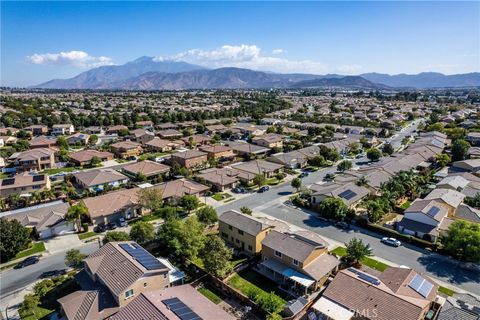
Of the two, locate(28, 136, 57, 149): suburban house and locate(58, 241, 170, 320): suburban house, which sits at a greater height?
locate(28, 136, 57, 149): suburban house

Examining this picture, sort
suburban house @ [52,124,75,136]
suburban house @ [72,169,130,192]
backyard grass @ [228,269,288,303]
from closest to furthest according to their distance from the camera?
backyard grass @ [228,269,288,303]
suburban house @ [72,169,130,192]
suburban house @ [52,124,75,136]

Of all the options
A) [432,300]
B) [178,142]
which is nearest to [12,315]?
[432,300]

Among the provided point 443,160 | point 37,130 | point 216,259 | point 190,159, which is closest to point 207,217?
point 216,259

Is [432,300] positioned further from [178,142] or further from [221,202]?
[178,142]

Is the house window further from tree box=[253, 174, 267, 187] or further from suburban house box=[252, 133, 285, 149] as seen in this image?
suburban house box=[252, 133, 285, 149]

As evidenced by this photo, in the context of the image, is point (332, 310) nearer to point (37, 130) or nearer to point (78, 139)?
point (78, 139)

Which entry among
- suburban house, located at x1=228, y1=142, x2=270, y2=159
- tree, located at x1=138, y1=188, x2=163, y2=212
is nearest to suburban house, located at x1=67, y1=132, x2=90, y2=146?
suburban house, located at x1=228, y1=142, x2=270, y2=159

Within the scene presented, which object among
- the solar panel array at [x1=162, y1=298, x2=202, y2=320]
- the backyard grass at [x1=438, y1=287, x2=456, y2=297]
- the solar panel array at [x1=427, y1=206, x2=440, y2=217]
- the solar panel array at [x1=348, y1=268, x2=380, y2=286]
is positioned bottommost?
the backyard grass at [x1=438, y1=287, x2=456, y2=297]
